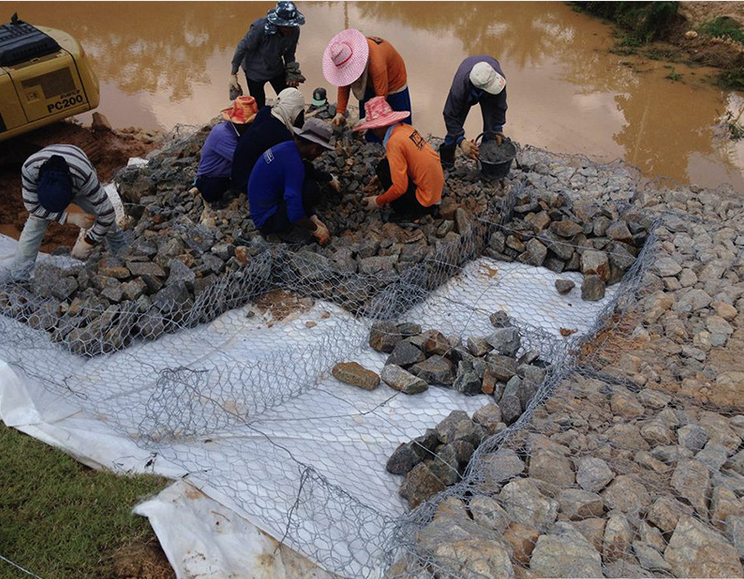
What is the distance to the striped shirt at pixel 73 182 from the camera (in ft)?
14.9

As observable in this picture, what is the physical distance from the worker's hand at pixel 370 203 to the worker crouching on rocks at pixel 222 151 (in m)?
1.10

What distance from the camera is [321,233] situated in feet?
16.2

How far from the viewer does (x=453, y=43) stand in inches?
429

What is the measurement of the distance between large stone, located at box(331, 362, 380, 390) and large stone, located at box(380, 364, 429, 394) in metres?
0.07

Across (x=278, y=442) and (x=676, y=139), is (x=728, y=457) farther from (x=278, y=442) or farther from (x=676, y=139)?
(x=676, y=139)

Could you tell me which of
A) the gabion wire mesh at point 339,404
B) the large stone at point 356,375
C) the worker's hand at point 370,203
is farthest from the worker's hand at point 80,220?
the large stone at point 356,375

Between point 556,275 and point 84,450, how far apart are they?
367cm

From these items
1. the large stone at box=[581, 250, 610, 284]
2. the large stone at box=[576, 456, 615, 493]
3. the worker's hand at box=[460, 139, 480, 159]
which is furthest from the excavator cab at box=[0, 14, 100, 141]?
the large stone at box=[576, 456, 615, 493]

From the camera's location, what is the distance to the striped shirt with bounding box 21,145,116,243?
4.55 meters

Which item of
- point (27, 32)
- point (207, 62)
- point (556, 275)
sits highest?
point (27, 32)

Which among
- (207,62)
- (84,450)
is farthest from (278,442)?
(207,62)

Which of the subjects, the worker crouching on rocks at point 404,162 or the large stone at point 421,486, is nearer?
the large stone at point 421,486

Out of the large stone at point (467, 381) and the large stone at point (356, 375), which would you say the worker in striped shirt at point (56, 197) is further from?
the large stone at point (467, 381)

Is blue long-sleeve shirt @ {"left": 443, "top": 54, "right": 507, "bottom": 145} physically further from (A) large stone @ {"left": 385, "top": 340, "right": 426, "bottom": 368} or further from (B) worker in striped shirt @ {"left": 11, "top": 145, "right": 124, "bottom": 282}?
(B) worker in striped shirt @ {"left": 11, "top": 145, "right": 124, "bottom": 282}
